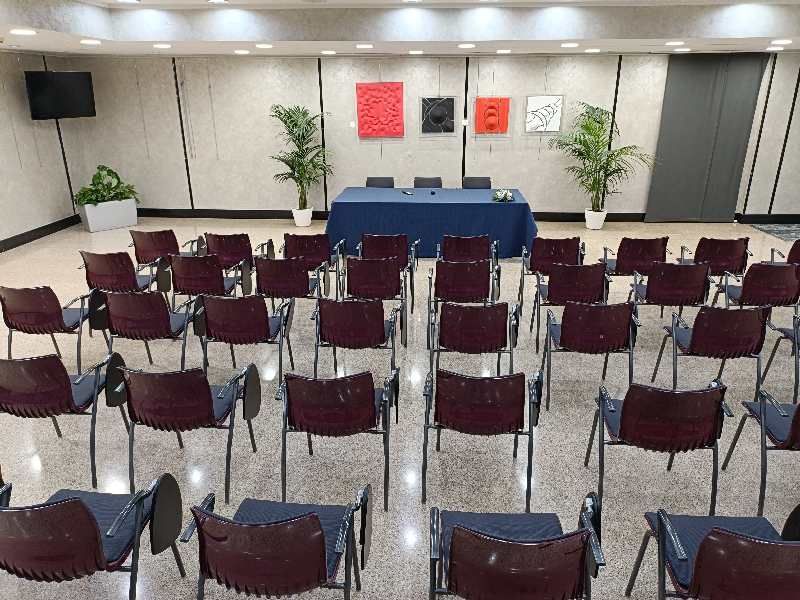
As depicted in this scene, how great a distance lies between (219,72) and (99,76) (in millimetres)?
2339

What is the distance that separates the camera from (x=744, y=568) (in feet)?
6.72

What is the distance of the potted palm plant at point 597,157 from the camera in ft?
32.9

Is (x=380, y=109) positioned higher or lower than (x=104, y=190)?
higher

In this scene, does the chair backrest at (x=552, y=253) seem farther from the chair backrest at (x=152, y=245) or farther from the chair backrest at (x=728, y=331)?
the chair backrest at (x=152, y=245)

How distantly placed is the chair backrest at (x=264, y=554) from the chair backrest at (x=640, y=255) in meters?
5.04

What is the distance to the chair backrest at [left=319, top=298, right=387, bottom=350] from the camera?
441 centimetres

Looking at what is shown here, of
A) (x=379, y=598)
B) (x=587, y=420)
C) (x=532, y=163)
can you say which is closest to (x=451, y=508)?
(x=379, y=598)

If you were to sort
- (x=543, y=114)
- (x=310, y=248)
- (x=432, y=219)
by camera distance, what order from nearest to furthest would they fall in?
(x=310, y=248), (x=432, y=219), (x=543, y=114)

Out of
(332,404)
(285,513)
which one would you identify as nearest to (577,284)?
(332,404)

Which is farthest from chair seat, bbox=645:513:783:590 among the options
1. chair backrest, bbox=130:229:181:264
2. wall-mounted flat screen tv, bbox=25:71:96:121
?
wall-mounted flat screen tv, bbox=25:71:96:121

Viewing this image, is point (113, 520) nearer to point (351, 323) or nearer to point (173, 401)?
point (173, 401)

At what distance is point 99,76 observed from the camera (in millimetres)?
10969

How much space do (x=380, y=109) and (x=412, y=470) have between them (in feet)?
27.4

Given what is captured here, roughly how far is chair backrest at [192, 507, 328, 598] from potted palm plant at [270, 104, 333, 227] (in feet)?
29.1
